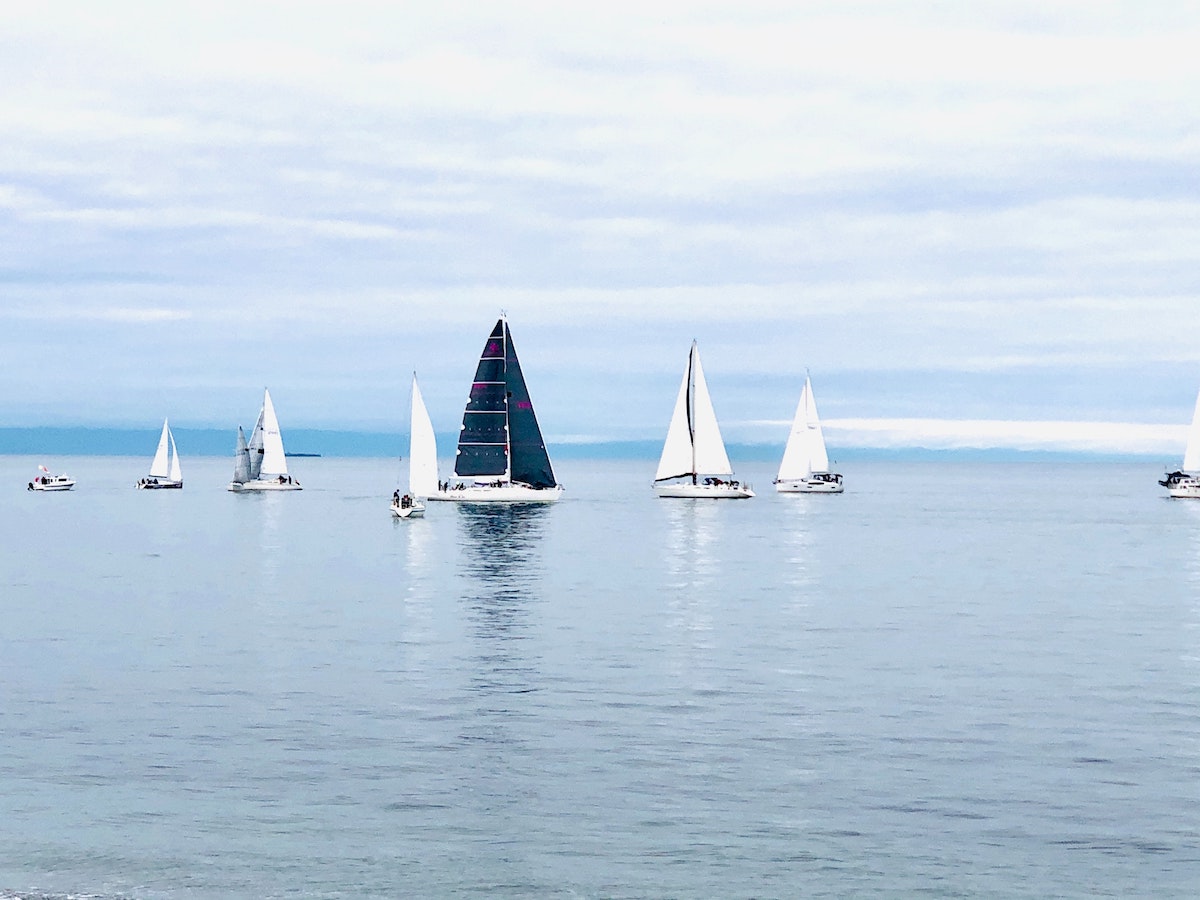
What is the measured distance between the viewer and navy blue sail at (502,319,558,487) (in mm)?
132750

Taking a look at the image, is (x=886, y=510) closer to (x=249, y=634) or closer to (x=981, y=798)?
(x=249, y=634)

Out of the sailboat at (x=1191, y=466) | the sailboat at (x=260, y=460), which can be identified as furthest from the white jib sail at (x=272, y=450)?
the sailboat at (x=1191, y=466)

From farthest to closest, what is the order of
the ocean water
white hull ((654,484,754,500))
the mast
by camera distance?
white hull ((654,484,754,500)), the mast, the ocean water

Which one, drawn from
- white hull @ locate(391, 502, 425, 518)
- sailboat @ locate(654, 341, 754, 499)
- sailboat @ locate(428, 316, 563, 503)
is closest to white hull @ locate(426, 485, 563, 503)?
sailboat @ locate(428, 316, 563, 503)

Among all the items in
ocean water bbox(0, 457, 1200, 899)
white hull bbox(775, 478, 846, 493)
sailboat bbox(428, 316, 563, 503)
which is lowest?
ocean water bbox(0, 457, 1200, 899)

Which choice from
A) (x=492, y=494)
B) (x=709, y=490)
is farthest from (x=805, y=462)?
(x=492, y=494)

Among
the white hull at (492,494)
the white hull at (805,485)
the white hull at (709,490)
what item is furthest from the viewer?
the white hull at (805,485)

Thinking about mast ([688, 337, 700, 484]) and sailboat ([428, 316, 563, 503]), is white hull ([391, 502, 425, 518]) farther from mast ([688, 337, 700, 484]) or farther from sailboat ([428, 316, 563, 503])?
mast ([688, 337, 700, 484])

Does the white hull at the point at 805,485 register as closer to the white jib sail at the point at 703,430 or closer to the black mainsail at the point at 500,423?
the white jib sail at the point at 703,430

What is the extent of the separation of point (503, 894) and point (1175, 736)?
17744mm

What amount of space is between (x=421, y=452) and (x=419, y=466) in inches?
94.6

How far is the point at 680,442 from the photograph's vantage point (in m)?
154

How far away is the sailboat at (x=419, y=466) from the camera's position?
130625 millimetres

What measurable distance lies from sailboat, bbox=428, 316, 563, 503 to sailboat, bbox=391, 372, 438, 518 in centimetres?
186
